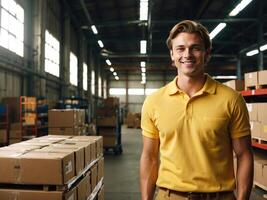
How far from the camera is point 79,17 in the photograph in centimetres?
1812

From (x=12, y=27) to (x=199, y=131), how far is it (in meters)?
9.36

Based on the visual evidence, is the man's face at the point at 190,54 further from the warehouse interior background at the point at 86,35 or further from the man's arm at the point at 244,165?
the warehouse interior background at the point at 86,35

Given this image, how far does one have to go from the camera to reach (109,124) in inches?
486

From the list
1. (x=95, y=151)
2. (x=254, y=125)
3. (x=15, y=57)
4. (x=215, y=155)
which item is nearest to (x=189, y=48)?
(x=215, y=155)

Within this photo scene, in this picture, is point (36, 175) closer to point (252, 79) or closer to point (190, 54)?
point (190, 54)

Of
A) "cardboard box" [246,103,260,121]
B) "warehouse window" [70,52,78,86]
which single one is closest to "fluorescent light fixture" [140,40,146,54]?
"warehouse window" [70,52,78,86]

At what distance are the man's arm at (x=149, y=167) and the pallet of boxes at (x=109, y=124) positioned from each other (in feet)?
32.7

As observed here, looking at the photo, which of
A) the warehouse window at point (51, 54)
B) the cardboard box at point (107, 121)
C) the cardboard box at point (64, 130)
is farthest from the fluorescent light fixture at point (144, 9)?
the cardboard box at point (64, 130)

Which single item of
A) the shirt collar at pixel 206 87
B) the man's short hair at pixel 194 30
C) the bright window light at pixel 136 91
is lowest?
the shirt collar at pixel 206 87

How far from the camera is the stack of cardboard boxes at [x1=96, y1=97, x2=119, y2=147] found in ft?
40.3

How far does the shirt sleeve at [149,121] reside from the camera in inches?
84.8

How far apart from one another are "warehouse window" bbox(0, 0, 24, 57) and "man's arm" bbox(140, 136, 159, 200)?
315 inches

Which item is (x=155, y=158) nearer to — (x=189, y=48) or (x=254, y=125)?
(x=189, y=48)

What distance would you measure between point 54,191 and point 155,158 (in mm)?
1480
